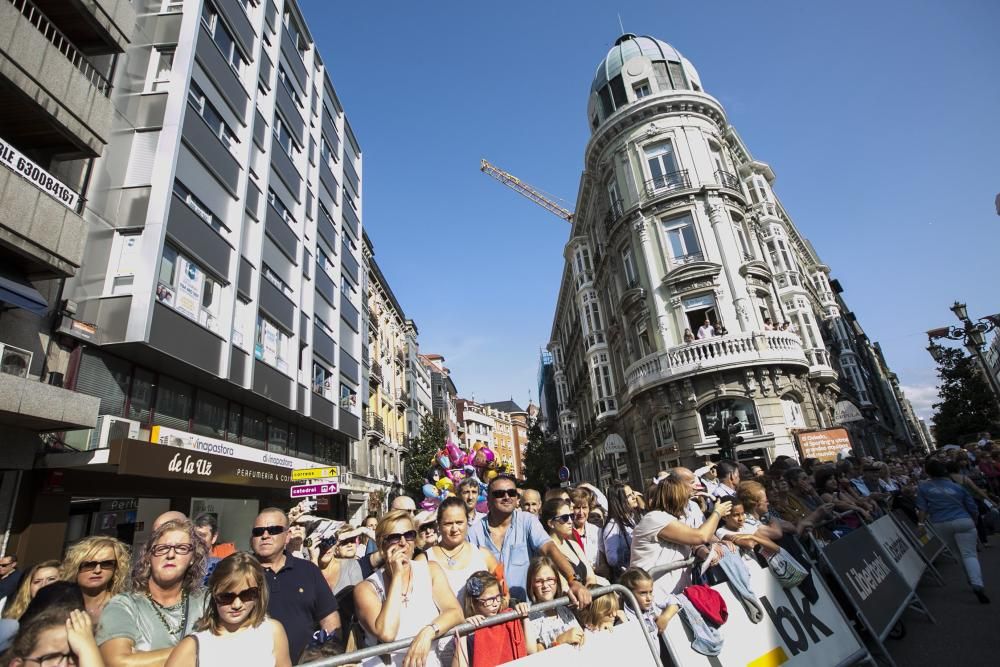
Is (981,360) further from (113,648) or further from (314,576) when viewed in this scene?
(113,648)

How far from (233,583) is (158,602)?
0.71 m

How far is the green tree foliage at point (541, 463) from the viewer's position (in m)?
43.7

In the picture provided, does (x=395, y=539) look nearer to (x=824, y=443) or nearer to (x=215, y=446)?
(x=215, y=446)

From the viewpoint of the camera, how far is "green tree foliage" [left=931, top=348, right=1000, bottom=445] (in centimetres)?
3341

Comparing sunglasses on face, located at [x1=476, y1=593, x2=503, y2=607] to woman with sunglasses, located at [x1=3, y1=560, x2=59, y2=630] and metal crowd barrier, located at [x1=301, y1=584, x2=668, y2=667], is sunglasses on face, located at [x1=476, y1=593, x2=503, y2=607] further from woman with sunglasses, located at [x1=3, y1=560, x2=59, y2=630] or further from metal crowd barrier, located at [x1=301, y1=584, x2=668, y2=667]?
woman with sunglasses, located at [x1=3, y1=560, x2=59, y2=630]

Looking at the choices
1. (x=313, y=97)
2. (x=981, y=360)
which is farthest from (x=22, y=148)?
(x=981, y=360)

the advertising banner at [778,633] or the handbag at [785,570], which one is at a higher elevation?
the handbag at [785,570]

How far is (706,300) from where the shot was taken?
20.2 metres

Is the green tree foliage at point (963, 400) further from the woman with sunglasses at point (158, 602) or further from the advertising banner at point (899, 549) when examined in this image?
the woman with sunglasses at point (158, 602)

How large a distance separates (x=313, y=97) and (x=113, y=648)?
26.9m

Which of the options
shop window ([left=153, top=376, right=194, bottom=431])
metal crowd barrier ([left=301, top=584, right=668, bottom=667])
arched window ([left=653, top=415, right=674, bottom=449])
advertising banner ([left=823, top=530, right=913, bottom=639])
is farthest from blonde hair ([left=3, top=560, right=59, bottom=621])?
arched window ([left=653, top=415, right=674, bottom=449])

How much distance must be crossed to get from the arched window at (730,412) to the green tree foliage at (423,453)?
54.2 ft

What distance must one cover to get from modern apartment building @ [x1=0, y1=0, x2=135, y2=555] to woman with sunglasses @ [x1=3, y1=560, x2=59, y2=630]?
556cm

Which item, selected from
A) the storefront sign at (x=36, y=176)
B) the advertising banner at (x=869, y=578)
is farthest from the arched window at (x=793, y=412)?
the storefront sign at (x=36, y=176)
